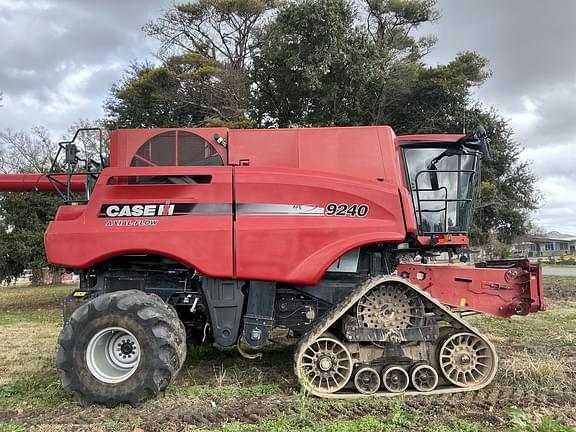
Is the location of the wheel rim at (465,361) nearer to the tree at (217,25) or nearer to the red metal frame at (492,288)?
the red metal frame at (492,288)

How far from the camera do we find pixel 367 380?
553 centimetres

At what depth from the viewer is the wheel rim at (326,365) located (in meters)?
5.46

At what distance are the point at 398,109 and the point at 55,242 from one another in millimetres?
13933

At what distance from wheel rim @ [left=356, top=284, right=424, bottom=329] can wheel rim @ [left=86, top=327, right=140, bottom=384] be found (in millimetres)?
2464

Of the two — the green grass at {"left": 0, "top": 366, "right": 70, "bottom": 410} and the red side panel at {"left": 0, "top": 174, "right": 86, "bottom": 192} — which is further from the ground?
the red side panel at {"left": 0, "top": 174, "right": 86, "bottom": 192}

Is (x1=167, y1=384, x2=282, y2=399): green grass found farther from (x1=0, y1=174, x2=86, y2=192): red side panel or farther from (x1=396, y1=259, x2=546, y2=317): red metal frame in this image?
(x1=0, y1=174, x2=86, y2=192): red side panel

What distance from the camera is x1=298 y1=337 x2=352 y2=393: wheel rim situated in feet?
17.9

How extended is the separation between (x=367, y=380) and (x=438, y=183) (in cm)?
250

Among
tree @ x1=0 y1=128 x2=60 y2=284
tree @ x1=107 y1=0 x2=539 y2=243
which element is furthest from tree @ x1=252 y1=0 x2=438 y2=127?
tree @ x1=0 y1=128 x2=60 y2=284

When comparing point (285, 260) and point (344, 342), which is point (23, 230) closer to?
point (285, 260)

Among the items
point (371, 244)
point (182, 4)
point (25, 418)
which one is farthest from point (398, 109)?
point (25, 418)

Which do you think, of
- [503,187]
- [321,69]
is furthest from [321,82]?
[503,187]

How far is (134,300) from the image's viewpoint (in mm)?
5453

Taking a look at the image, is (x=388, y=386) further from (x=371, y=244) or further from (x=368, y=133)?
(x=368, y=133)
